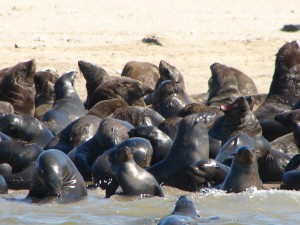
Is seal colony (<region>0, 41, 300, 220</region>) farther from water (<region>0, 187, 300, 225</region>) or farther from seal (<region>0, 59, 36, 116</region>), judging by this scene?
water (<region>0, 187, 300, 225</region>)

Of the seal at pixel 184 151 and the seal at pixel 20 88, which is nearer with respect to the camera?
the seal at pixel 184 151

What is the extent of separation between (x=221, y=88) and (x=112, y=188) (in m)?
4.98

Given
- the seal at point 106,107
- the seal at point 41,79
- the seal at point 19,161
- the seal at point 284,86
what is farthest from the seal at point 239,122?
the seal at point 41,79

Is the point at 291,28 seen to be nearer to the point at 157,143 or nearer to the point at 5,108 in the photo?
the point at 5,108

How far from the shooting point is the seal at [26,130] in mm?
10633

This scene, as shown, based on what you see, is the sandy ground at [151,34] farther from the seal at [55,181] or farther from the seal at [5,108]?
the seal at [55,181]

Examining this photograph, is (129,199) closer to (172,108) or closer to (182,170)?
(182,170)

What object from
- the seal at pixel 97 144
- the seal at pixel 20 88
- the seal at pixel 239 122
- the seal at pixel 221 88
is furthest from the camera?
the seal at pixel 221 88

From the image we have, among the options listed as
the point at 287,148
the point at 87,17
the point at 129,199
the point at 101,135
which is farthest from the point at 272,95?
the point at 87,17

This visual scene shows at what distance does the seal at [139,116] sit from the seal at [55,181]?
2.59 m

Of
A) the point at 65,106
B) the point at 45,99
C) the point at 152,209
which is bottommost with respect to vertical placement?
the point at 152,209

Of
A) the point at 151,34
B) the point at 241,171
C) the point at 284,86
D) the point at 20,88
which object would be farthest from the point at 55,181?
the point at 151,34

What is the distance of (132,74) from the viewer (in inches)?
588

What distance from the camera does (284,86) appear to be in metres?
12.9
